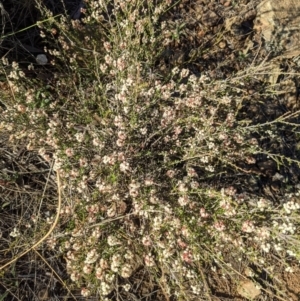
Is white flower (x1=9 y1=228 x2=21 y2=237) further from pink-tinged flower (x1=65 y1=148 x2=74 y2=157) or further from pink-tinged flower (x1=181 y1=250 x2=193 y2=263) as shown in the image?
pink-tinged flower (x1=181 y1=250 x2=193 y2=263)

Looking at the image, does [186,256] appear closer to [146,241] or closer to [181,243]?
[181,243]

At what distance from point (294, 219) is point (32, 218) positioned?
1.91 meters

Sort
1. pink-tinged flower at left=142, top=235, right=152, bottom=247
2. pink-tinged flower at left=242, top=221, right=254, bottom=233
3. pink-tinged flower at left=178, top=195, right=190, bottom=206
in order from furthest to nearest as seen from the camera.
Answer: pink-tinged flower at left=142, top=235, right=152, bottom=247, pink-tinged flower at left=178, top=195, right=190, bottom=206, pink-tinged flower at left=242, top=221, right=254, bottom=233

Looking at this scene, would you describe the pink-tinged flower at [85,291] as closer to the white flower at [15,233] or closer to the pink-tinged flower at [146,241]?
the pink-tinged flower at [146,241]

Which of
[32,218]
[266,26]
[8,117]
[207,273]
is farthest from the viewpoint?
[266,26]

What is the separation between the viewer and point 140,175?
9.80 feet

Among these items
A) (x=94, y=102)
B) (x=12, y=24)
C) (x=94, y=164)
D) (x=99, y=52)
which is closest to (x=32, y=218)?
(x=94, y=164)

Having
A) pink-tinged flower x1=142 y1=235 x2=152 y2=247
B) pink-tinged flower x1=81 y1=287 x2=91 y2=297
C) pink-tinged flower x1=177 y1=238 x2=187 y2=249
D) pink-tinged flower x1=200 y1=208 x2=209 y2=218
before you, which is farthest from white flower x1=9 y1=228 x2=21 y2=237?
pink-tinged flower x1=200 y1=208 x2=209 y2=218

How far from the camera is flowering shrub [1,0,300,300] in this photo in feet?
8.63

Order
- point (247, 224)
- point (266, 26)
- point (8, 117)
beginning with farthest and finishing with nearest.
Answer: point (266, 26) < point (8, 117) < point (247, 224)

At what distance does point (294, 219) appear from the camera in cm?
252

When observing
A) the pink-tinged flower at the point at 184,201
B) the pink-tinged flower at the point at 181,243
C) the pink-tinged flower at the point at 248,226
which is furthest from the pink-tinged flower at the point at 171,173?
the pink-tinged flower at the point at 248,226

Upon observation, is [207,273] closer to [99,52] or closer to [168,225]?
[168,225]

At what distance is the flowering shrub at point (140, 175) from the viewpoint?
104 inches
